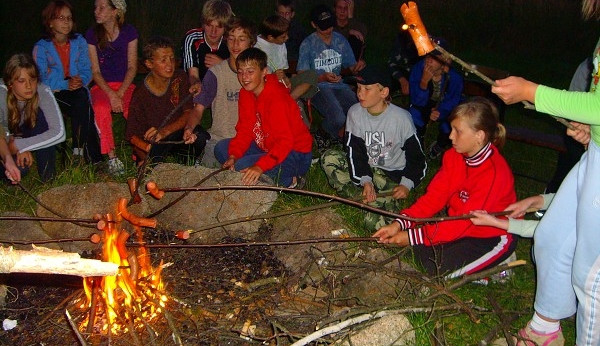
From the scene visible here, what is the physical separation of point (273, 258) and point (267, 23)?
3.14m

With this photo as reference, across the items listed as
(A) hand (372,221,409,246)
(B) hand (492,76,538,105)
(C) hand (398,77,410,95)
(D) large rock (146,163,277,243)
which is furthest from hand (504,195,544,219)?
(C) hand (398,77,410,95)

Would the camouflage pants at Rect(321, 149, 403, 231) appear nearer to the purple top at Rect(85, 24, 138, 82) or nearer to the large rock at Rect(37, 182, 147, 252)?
the large rock at Rect(37, 182, 147, 252)

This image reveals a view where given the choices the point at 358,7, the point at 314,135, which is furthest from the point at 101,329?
the point at 358,7

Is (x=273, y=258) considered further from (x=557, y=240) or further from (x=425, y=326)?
(x=557, y=240)

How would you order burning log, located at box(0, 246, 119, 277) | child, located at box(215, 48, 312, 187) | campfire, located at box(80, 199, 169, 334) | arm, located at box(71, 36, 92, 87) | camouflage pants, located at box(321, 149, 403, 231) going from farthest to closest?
1. arm, located at box(71, 36, 92, 87)
2. child, located at box(215, 48, 312, 187)
3. camouflage pants, located at box(321, 149, 403, 231)
4. campfire, located at box(80, 199, 169, 334)
5. burning log, located at box(0, 246, 119, 277)

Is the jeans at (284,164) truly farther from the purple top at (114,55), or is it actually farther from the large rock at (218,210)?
the purple top at (114,55)

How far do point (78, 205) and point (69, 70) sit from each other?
7.74 ft

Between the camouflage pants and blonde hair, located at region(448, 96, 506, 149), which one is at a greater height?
blonde hair, located at region(448, 96, 506, 149)

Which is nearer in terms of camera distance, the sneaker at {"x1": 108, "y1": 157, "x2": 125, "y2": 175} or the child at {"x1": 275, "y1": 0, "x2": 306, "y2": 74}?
the sneaker at {"x1": 108, "y1": 157, "x2": 125, "y2": 175}

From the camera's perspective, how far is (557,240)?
11.0 feet

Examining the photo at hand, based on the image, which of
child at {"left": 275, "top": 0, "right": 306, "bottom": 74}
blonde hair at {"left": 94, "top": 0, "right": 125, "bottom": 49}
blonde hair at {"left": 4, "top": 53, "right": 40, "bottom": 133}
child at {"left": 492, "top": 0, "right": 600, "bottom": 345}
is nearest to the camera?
child at {"left": 492, "top": 0, "right": 600, "bottom": 345}

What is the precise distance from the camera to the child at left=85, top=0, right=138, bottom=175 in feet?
21.1

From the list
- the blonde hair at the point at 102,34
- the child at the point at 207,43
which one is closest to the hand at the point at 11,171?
the child at the point at 207,43

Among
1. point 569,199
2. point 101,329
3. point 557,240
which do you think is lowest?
point 101,329
